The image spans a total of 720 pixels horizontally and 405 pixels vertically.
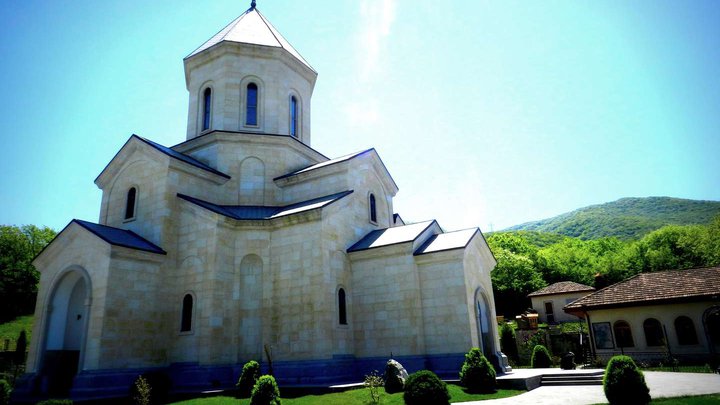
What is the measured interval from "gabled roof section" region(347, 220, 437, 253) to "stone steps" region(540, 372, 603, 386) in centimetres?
637

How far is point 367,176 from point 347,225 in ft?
10.1

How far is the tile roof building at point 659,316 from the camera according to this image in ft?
62.1

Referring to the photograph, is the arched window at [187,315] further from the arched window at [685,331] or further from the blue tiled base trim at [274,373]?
the arched window at [685,331]

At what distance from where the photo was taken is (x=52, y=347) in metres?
15.1

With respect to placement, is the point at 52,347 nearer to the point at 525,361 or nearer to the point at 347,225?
the point at 347,225

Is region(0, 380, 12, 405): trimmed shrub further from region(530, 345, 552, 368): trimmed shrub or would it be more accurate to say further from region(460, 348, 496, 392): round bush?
region(530, 345, 552, 368): trimmed shrub

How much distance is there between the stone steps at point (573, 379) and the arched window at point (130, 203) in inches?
649

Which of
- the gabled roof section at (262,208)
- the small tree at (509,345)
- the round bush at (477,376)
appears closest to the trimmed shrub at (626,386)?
the round bush at (477,376)

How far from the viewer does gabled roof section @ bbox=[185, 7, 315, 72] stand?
20875mm

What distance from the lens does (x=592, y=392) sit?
37.9 ft

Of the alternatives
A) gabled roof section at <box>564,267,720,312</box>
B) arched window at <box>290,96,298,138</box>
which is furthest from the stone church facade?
gabled roof section at <box>564,267,720,312</box>

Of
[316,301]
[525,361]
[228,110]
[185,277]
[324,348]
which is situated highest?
[228,110]

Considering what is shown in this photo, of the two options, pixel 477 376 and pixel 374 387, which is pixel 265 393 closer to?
pixel 374 387

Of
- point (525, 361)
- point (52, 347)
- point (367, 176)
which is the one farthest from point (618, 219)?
point (52, 347)
